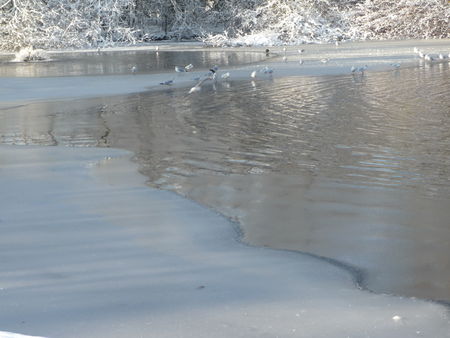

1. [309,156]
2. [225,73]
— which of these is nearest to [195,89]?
[225,73]

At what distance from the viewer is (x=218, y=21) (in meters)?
39.8

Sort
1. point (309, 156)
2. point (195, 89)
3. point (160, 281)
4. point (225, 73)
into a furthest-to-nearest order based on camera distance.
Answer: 1. point (225, 73)
2. point (195, 89)
3. point (309, 156)
4. point (160, 281)

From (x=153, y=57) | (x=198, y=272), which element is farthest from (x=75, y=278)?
(x=153, y=57)

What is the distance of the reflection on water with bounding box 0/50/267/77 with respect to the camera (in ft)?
73.6

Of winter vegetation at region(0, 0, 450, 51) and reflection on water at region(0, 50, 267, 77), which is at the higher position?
winter vegetation at region(0, 0, 450, 51)

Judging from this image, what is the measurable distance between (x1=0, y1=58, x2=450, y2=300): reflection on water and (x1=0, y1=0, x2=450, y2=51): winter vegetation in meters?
16.2

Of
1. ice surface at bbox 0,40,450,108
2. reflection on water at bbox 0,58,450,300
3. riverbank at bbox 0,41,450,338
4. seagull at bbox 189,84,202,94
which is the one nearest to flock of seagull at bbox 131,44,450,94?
seagull at bbox 189,84,202,94

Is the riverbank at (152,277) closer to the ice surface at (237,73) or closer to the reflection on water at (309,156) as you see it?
the reflection on water at (309,156)

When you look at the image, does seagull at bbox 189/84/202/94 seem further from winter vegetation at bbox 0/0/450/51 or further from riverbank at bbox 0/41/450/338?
winter vegetation at bbox 0/0/450/51

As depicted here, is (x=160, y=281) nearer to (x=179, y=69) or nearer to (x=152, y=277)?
(x=152, y=277)

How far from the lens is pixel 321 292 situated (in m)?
4.86

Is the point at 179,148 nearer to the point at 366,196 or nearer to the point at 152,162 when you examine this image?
the point at 152,162

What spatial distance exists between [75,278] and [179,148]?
5.03 meters

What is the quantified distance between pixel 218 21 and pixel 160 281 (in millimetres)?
35688
